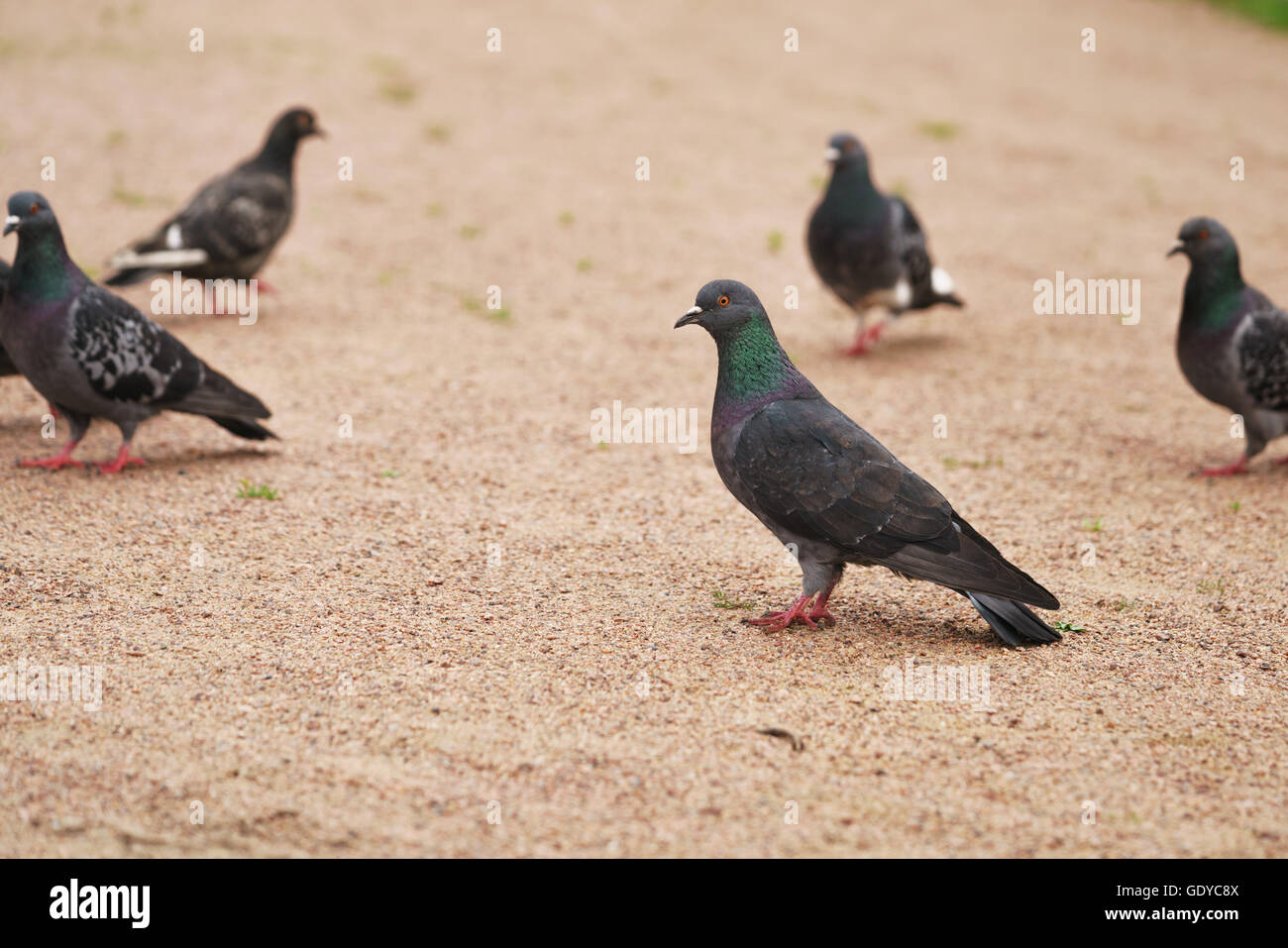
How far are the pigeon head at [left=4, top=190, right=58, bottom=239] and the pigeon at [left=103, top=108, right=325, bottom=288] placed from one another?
272cm

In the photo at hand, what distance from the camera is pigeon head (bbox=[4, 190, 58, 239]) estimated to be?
6.62 m

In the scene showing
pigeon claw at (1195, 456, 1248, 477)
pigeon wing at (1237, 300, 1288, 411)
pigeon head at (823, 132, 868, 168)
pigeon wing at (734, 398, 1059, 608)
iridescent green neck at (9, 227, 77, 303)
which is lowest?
pigeon claw at (1195, 456, 1248, 477)

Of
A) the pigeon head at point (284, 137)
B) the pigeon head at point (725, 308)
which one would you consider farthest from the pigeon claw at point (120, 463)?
the pigeon head at point (284, 137)

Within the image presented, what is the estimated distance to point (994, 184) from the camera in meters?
14.6

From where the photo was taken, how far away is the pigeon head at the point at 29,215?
261 inches

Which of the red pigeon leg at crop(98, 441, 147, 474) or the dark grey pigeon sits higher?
the dark grey pigeon

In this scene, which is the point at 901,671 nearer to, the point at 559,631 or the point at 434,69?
the point at 559,631

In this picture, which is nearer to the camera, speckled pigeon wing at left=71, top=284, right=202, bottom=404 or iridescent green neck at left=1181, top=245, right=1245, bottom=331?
speckled pigeon wing at left=71, top=284, right=202, bottom=404

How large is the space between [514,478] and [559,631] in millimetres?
2116

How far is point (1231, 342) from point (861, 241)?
9.69ft

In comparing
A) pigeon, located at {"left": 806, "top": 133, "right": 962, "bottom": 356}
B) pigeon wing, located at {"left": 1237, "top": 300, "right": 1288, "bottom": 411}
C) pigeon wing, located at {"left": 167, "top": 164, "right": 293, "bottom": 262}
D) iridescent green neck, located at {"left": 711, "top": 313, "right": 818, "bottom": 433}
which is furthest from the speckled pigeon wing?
pigeon wing, located at {"left": 1237, "top": 300, "right": 1288, "bottom": 411}

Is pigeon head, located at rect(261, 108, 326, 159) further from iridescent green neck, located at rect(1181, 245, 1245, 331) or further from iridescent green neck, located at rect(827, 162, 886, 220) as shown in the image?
iridescent green neck, located at rect(1181, 245, 1245, 331)

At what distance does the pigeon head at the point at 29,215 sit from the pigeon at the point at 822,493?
3.73 m
